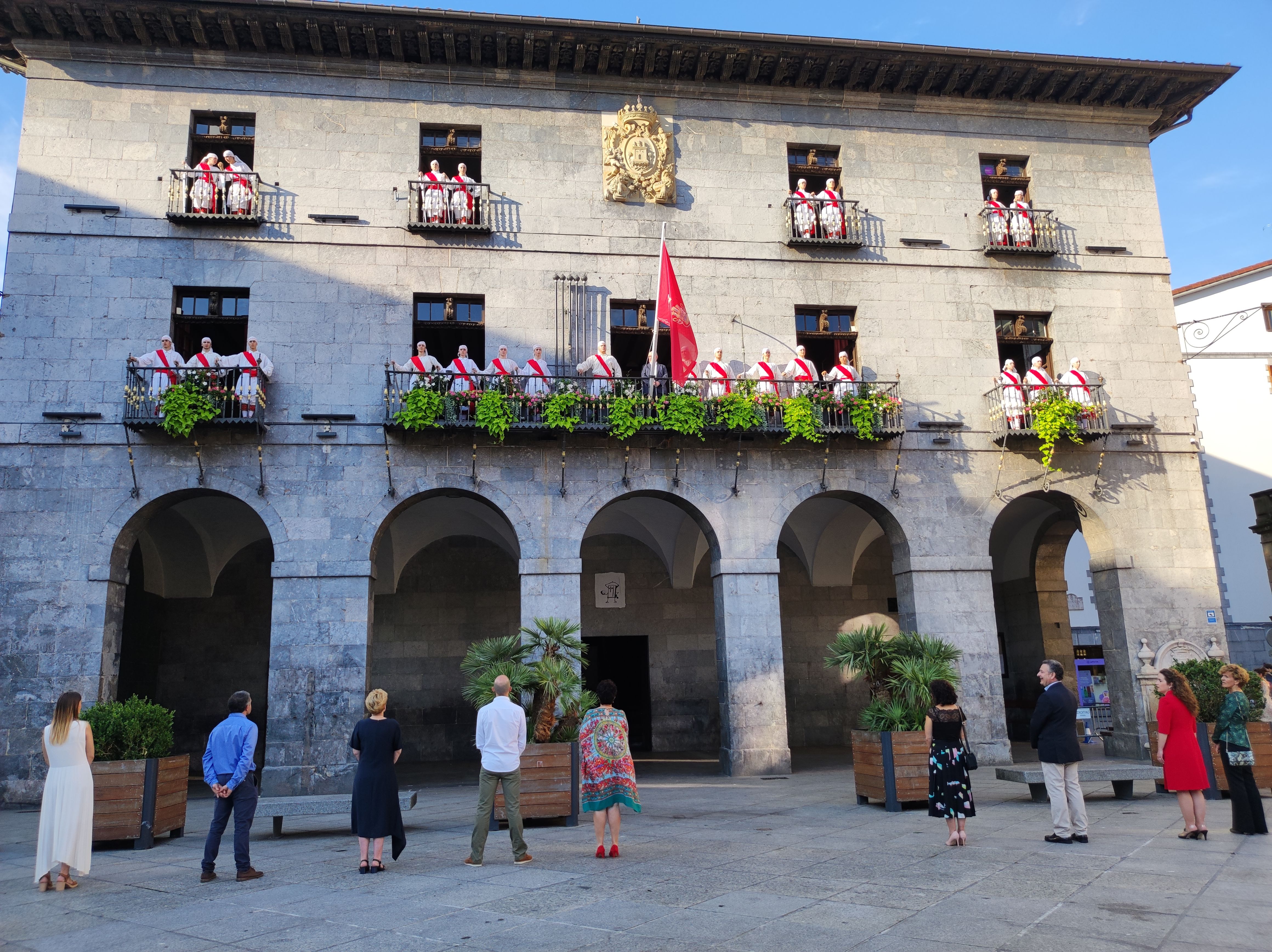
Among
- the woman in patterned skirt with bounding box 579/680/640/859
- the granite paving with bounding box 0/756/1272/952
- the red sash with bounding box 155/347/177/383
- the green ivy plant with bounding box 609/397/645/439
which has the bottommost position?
the granite paving with bounding box 0/756/1272/952

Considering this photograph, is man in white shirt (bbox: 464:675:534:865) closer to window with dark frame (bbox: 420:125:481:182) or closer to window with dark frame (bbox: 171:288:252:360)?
window with dark frame (bbox: 171:288:252:360)

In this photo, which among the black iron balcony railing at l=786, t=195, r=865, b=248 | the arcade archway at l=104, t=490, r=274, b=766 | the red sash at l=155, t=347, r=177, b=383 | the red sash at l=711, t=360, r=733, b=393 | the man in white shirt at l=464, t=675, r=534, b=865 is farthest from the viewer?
the arcade archway at l=104, t=490, r=274, b=766

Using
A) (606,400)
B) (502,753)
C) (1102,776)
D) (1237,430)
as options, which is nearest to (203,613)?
(606,400)

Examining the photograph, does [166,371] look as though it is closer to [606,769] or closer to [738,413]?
[738,413]

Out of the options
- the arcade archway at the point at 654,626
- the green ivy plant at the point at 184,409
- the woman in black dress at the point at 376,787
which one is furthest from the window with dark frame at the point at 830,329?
the woman in black dress at the point at 376,787

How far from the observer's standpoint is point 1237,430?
3584 cm

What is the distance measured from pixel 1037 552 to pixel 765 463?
964 centimetres

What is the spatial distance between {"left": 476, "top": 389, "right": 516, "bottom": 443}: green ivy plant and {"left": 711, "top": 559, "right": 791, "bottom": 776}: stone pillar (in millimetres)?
5126

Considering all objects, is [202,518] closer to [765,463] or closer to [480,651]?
[480,651]

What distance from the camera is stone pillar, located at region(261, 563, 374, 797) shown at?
16141 mm

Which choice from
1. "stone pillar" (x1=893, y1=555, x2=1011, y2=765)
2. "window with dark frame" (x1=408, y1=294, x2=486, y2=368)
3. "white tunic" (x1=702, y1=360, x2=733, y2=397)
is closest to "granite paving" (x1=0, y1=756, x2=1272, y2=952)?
"stone pillar" (x1=893, y1=555, x2=1011, y2=765)

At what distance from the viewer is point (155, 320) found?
58.0ft

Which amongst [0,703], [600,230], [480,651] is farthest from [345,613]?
[600,230]

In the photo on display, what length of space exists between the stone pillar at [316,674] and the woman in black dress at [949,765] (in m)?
10.6
